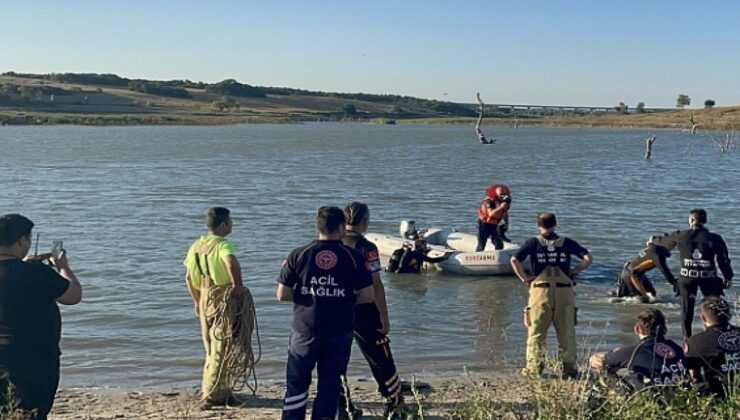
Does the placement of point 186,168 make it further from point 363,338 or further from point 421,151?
point 363,338

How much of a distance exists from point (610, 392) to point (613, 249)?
12838 mm

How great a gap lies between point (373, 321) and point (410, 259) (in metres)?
8.21

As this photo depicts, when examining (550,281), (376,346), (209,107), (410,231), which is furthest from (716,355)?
(209,107)

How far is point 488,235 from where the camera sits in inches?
550

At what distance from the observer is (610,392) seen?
479cm

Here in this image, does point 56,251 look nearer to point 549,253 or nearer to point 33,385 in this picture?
point 33,385

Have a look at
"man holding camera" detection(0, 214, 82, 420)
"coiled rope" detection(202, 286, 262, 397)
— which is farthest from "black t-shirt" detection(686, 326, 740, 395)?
"man holding camera" detection(0, 214, 82, 420)

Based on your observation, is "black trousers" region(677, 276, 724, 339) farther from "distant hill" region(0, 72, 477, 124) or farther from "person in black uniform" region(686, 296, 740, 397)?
"distant hill" region(0, 72, 477, 124)

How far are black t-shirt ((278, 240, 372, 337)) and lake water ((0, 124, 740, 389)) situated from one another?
1878mm

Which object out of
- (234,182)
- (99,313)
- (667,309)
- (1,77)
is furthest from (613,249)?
(1,77)

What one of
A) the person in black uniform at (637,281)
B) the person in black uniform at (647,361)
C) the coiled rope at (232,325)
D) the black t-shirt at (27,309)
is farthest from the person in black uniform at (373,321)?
→ the person in black uniform at (637,281)

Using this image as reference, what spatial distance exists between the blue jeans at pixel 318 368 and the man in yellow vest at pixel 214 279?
108 cm

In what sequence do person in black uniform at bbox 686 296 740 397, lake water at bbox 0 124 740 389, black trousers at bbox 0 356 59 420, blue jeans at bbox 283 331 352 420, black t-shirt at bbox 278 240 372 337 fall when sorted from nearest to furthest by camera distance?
1. black trousers at bbox 0 356 59 420
2. black t-shirt at bbox 278 240 372 337
3. blue jeans at bbox 283 331 352 420
4. person in black uniform at bbox 686 296 740 397
5. lake water at bbox 0 124 740 389

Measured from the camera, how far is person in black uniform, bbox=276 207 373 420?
17.5 feet
